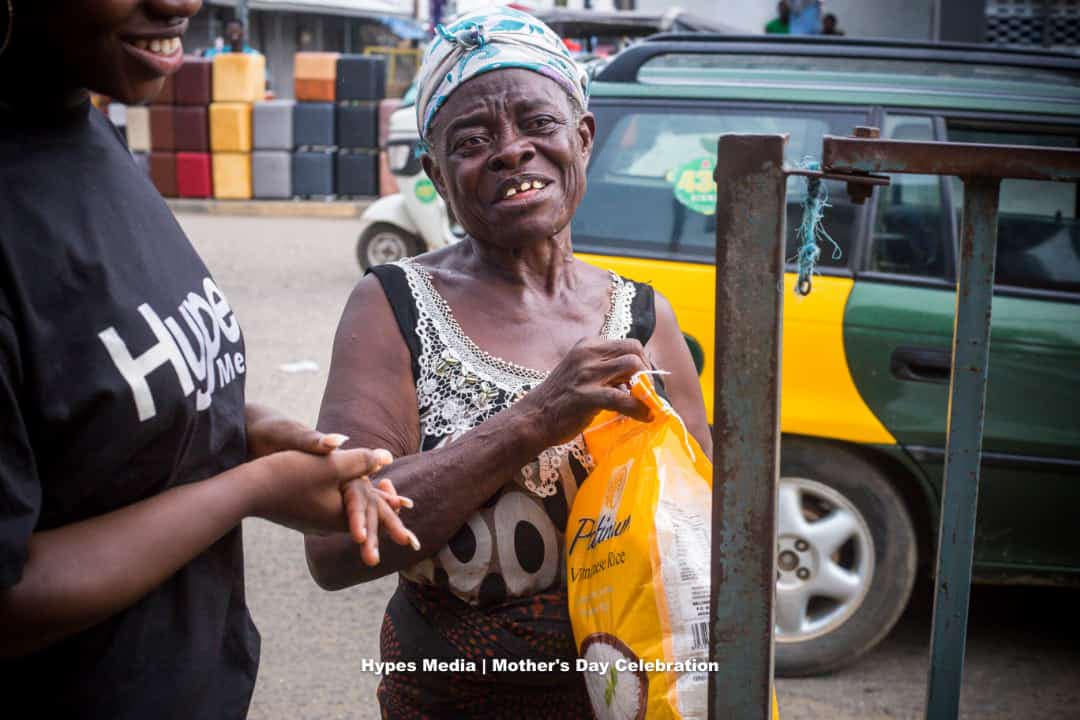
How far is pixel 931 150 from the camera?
1.13m

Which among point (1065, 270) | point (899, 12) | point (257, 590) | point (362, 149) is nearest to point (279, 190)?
point (362, 149)

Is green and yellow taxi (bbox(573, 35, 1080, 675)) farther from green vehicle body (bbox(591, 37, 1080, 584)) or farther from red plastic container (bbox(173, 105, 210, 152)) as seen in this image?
red plastic container (bbox(173, 105, 210, 152))

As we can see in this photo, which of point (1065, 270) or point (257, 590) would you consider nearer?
point (1065, 270)

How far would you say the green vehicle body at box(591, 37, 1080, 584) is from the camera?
341 centimetres

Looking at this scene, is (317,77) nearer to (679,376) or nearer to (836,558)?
(836,558)

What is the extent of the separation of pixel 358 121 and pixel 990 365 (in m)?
14.0

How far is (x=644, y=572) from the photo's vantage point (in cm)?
146

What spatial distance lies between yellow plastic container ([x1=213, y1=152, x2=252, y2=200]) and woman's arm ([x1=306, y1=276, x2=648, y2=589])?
1570 centimetres

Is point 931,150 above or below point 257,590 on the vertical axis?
above

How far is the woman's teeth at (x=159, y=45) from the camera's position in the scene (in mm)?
1277

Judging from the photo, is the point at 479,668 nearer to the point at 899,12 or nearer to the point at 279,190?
the point at 279,190

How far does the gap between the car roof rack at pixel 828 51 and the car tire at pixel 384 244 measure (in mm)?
6087

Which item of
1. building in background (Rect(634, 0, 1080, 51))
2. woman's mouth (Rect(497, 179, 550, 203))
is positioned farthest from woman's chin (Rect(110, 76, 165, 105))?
building in background (Rect(634, 0, 1080, 51))

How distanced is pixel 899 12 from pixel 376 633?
18258mm
